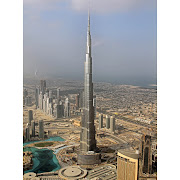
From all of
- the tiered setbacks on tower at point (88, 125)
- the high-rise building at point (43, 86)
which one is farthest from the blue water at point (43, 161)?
the high-rise building at point (43, 86)

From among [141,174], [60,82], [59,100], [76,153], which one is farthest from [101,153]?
[59,100]

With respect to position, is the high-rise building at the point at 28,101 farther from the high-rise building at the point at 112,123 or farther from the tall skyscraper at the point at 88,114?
the high-rise building at the point at 112,123

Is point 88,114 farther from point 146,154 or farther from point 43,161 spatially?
point 146,154

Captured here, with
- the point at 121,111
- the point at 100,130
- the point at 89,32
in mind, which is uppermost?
the point at 89,32

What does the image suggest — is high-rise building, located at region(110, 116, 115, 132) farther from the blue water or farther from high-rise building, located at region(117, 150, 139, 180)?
high-rise building, located at region(117, 150, 139, 180)

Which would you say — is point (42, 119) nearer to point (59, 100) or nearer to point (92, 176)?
point (59, 100)
